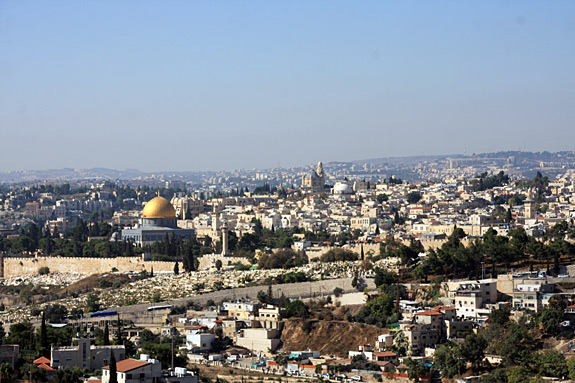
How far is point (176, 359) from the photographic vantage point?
3597 centimetres

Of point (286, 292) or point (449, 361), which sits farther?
point (286, 292)

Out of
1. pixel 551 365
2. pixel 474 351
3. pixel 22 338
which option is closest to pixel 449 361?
pixel 474 351

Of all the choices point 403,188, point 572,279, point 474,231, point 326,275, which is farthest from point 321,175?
point 572,279

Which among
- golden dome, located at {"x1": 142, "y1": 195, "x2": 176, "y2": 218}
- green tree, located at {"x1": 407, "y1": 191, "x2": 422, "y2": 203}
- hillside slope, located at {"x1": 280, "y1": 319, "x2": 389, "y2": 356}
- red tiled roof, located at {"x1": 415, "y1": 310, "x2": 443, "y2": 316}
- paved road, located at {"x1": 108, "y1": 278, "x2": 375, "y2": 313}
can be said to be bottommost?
hillside slope, located at {"x1": 280, "y1": 319, "x2": 389, "y2": 356}

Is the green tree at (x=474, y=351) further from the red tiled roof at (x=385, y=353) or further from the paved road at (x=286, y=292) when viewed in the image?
the paved road at (x=286, y=292)

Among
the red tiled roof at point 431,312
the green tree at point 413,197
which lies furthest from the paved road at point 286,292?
the green tree at point 413,197

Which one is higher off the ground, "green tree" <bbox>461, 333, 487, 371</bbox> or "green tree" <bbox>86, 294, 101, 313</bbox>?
"green tree" <bbox>461, 333, 487, 371</bbox>

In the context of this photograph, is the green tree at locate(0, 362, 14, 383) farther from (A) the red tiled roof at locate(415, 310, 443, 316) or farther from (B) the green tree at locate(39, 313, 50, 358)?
(A) the red tiled roof at locate(415, 310, 443, 316)

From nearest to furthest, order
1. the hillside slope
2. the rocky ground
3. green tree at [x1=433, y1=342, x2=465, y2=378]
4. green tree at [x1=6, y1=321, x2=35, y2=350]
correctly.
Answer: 1. green tree at [x1=433, y1=342, x2=465, y2=378]
2. green tree at [x1=6, y1=321, x2=35, y2=350]
3. the hillside slope
4. the rocky ground

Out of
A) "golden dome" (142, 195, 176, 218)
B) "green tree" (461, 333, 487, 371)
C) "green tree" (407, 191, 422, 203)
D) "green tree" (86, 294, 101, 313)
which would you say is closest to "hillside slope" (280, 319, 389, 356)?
"green tree" (461, 333, 487, 371)

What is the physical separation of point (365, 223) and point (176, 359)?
3976cm

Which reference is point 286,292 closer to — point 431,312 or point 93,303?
point 93,303

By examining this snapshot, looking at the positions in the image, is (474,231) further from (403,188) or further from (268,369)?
(403,188)

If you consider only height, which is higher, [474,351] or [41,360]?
[41,360]
